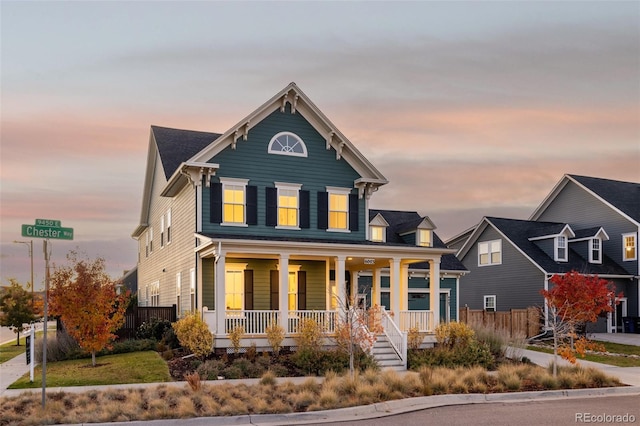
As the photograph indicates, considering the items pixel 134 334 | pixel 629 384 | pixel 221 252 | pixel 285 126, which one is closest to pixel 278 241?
pixel 221 252

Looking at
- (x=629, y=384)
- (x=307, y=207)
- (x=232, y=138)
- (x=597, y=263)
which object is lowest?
(x=629, y=384)

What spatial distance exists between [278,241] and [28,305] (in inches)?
768

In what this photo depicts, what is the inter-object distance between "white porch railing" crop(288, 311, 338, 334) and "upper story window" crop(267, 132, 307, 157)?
21.3 ft

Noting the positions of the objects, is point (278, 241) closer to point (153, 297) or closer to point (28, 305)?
point (153, 297)

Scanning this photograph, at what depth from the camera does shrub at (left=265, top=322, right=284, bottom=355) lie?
22.1 meters

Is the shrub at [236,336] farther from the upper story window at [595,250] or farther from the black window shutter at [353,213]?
the upper story window at [595,250]

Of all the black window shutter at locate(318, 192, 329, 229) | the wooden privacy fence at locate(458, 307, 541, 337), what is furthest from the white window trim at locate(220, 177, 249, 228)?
the wooden privacy fence at locate(458, 307, 541, 337)

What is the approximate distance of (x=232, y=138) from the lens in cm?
2556

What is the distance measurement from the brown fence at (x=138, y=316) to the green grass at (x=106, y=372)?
3.67m

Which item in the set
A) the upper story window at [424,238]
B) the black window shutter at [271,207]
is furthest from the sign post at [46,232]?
the upper story window at [424,238]

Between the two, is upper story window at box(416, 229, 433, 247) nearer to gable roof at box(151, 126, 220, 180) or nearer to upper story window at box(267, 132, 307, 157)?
upper story window at box(267, 132, 307, 157)

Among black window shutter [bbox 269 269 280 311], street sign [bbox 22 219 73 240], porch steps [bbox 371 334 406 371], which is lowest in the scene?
porch steps [bbox 371 334 406 371]

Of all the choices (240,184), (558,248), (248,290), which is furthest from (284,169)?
(558,248)

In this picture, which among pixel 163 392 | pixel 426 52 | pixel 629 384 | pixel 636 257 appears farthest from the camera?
pixel 636 257
